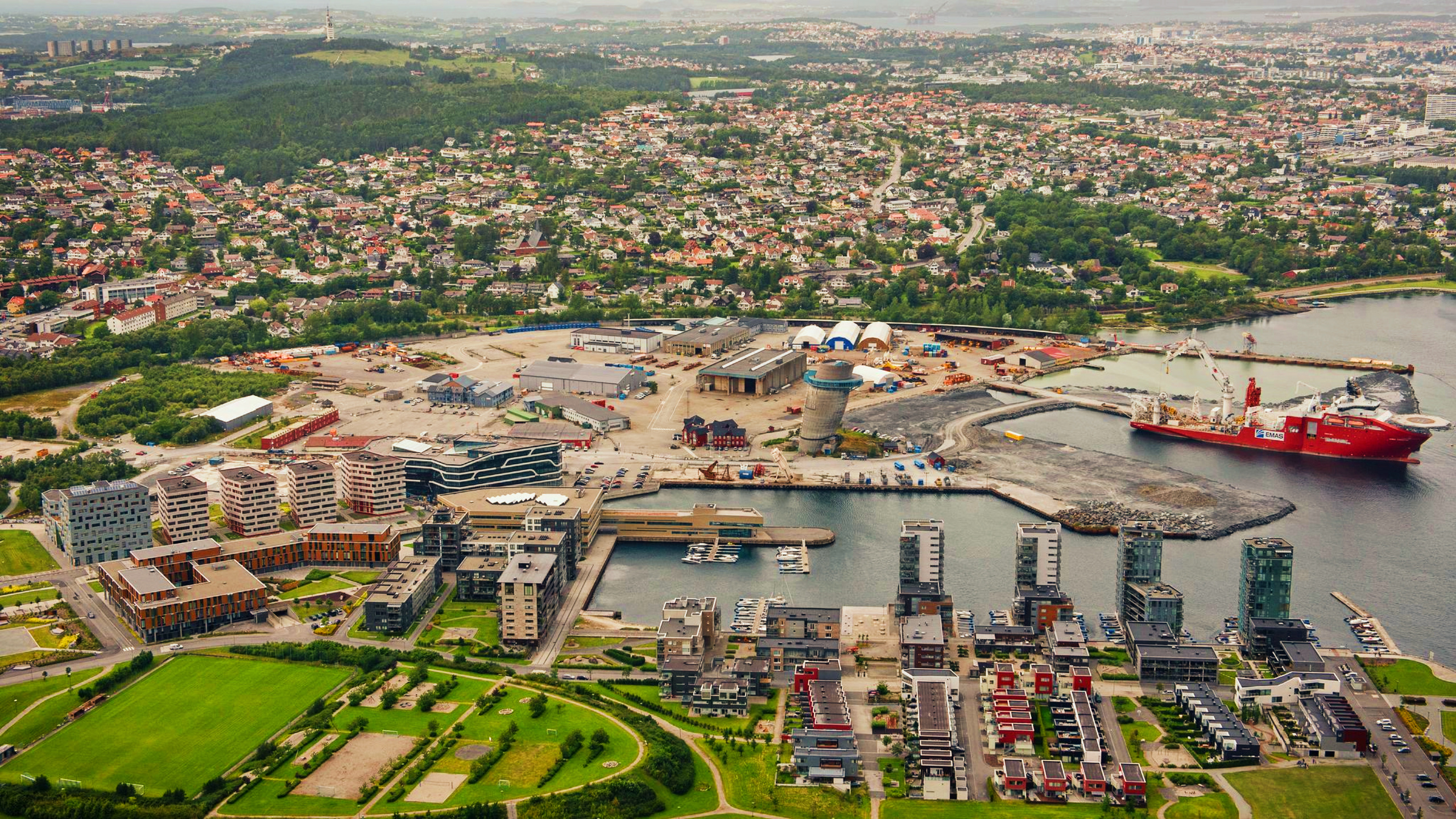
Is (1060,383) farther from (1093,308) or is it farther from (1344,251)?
(1344,251)

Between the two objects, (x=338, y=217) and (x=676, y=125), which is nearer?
(x=338, y=217)

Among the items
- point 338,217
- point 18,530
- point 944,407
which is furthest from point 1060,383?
point 338,217

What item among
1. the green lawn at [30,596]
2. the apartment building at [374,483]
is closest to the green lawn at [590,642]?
the apartment building at [374,483]

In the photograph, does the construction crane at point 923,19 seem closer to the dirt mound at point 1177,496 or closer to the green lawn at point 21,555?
the dirt mound at point 1177,496

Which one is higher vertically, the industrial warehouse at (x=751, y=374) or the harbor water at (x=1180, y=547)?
the industrial warehouse at (x=751, y=374)

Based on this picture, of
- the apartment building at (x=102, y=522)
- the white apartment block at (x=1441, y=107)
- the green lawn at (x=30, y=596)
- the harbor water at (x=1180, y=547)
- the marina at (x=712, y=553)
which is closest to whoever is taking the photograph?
the green lawn at (x=30, y=596)

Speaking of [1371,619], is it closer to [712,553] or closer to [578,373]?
[712,553]
